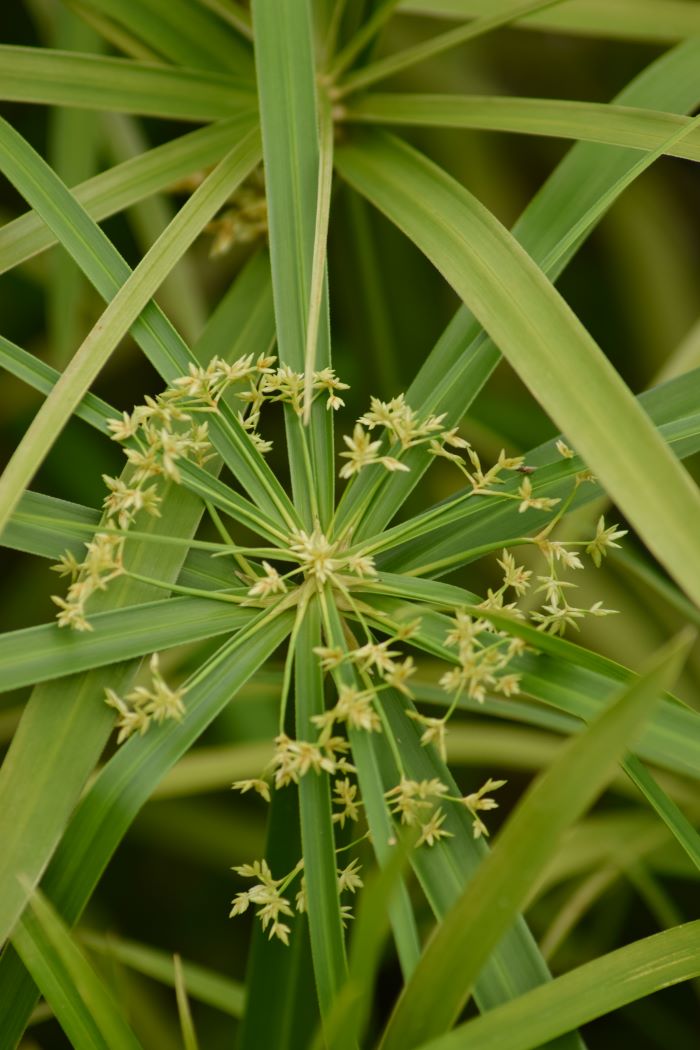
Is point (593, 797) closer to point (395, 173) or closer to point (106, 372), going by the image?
point (395, 173)

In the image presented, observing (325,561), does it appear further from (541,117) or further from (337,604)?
(541,117)

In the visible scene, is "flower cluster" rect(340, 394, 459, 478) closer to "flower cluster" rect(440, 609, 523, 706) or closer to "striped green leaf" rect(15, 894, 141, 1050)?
"flower cluster" rect(440, 609, 523, 706)

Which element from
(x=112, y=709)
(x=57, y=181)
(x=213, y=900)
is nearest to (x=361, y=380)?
(x=57, y=181)

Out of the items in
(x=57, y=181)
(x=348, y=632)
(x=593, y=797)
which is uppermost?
(x=57, y=181)

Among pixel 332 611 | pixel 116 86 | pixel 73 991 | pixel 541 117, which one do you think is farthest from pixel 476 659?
pixel 116 86

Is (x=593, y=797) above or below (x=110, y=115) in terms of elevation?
below

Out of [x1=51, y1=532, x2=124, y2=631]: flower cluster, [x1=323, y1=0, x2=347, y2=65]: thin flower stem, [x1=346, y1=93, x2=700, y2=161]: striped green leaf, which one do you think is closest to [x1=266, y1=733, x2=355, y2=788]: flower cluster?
[x1=51, y1=532, x2=124, y2=631]: flower cluster

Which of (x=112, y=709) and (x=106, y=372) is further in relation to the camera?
(x=106, y=372)

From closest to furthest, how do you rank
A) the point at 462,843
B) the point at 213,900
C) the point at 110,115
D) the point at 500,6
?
1. the point at 462,843
2. the point at 500,6
3. the point at 110,115
4. the point at 213,900
